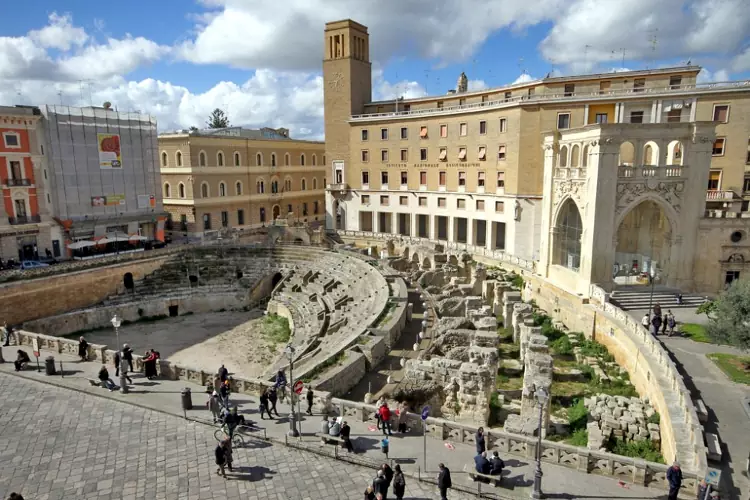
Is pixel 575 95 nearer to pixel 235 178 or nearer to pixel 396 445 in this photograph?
pixel 235 178

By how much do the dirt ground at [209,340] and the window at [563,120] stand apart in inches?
1065

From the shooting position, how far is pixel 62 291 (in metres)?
33.2

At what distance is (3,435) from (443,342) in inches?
559

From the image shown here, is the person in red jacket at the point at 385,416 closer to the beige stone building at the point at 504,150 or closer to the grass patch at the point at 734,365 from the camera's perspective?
the grass patch at the point at 734,365

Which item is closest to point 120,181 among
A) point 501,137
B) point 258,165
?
point 258,165

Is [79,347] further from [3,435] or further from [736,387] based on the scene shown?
[736,387]

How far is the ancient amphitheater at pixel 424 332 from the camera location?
14.3m

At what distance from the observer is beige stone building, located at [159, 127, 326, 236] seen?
1763 inches

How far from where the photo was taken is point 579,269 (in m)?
27.9

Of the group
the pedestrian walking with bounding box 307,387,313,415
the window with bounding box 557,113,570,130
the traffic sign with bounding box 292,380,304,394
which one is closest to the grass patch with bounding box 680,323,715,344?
the pedestrian walking with bounding box 307,387,313,415

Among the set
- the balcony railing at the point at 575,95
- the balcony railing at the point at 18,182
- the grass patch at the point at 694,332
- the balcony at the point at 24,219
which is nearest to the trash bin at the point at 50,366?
the balcony at the point at 24,219

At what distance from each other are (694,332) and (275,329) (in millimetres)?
22376

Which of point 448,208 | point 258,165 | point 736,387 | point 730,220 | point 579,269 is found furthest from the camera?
point 258,165

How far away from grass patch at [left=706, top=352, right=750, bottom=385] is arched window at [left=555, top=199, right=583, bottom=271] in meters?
9.79
